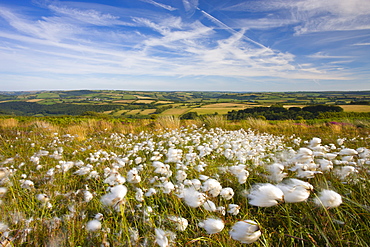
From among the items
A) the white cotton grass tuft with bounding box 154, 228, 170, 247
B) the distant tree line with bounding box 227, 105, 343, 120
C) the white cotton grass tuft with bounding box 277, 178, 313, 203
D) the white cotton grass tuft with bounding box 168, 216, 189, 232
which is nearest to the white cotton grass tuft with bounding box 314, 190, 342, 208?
the white cotton grass tuft with bounding box 277, 178, 313, 203

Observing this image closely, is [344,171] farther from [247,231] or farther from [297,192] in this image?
[247,231]

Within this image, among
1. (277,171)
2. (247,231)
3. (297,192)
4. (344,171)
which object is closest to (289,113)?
(344,171)

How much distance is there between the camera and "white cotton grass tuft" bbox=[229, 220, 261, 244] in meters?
1.22

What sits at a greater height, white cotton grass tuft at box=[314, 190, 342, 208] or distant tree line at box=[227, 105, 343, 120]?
white cotton grass tuft at box=[314, 190, 342, 208]

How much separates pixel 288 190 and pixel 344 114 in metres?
25.5

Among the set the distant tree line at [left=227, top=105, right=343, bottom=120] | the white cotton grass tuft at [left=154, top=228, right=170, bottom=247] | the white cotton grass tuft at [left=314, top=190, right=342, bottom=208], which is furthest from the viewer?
the distant tree line at [left=227, top=105, right=343, bottom=120]

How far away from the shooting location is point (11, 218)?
2027 millimetres

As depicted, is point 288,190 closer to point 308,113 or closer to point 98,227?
point 98,227

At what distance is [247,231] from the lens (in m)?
1.23

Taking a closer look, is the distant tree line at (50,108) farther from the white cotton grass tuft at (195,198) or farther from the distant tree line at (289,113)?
the white cotton grass tuft at (195,198)

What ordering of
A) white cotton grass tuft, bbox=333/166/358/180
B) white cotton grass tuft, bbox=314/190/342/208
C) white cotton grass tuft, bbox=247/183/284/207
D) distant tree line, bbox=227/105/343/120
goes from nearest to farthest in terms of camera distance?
white cotton grass tuft, bbox=247/183/284/207, white cotton grass tuft, bbox=314/190/342/208, white cotton grass tuft, bbox=333/166/358/180, distant tree line, bbox=227/105/343/120

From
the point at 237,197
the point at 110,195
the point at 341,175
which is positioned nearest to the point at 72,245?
the point at 110,195

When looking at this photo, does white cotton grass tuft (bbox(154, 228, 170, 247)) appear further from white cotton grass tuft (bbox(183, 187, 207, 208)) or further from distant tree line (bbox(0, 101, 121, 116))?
distant tree line (bbox(0, 101, 121, 116))

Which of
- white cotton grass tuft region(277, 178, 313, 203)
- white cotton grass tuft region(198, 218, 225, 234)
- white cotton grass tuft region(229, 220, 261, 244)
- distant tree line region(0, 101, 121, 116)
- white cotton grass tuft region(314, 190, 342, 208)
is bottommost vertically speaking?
distant tree line region(0, 101, 121, 116)
